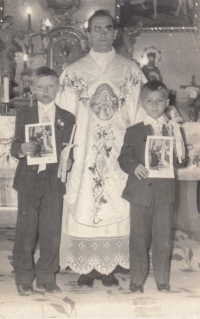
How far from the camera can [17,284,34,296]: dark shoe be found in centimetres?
204

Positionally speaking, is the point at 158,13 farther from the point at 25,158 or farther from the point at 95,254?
the point at 95,254

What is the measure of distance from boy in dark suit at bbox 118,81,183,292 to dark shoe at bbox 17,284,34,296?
1.58 feet

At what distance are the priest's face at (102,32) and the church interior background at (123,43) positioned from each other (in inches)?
18.3

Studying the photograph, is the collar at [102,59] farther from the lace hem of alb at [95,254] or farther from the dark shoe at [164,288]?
the dark shoe at [164,288]

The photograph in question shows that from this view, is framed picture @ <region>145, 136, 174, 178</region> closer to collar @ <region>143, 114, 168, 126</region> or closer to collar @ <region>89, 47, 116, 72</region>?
collar @ <region>143, 114, 168, 126</region>

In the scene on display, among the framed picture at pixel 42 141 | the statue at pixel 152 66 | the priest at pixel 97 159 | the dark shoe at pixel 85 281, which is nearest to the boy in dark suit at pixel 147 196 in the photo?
the priest at pixel 97 159

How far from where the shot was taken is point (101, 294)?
207 cm

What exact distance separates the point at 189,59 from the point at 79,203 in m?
1.14

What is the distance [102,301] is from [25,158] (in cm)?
75

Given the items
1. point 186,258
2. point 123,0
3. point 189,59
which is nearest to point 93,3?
point 123,0

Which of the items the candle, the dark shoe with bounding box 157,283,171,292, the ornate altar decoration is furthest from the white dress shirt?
the candle

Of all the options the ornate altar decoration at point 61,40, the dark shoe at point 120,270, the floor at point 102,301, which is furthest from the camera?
the ornate altar decoration at point 61,40

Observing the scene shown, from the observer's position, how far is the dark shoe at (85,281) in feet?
7.10

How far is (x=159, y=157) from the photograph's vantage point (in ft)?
6.66
